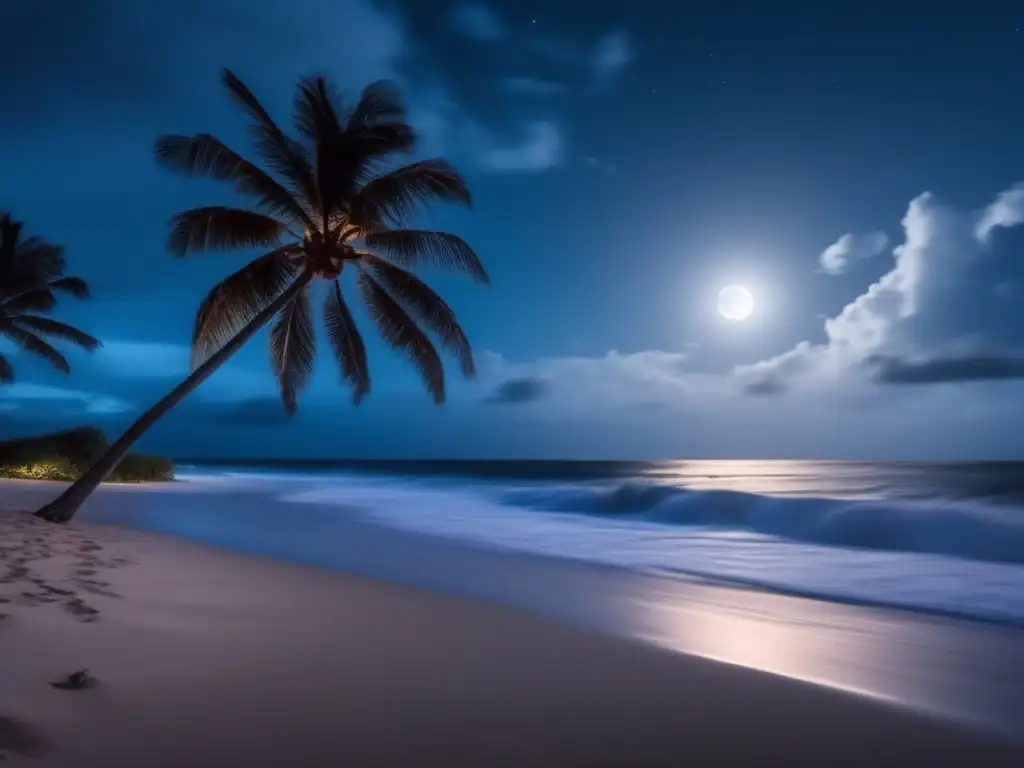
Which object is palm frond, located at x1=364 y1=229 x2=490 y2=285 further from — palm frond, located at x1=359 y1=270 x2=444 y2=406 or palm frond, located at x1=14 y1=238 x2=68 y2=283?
palm frond, located at x1=14 y1=238 x2=68 y2=283

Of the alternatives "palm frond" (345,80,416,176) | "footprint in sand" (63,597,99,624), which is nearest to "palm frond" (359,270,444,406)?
"palm frond" (345,80,416,176)

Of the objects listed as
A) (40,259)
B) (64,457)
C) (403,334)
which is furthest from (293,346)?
(64,457)

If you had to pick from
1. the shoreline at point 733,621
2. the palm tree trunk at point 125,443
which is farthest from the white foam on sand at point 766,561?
the palm tree trunk at point 125,443

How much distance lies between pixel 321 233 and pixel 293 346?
1964mm

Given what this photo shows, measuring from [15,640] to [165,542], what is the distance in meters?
4.58

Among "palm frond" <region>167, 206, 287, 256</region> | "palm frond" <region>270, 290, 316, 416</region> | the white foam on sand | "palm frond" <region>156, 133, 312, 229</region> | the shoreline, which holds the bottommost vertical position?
the white foam on sand

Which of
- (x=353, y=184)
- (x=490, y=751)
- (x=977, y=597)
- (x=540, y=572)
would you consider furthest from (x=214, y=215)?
(x=977, y=597)

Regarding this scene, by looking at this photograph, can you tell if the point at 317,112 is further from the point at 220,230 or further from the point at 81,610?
the point at 81,610

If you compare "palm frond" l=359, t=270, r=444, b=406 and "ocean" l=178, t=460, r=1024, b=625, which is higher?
"palm frond" l=359, t=270, r=444, b=406

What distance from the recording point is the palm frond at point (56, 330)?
17.9 m

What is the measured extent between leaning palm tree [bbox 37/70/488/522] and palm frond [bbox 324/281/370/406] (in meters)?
0.03

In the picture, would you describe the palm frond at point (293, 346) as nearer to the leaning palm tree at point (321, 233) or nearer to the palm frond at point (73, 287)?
the leaning palm tree at point (321, 233)

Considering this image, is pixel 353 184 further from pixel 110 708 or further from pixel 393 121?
pixel 110 708

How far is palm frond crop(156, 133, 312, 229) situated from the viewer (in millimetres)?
8836
